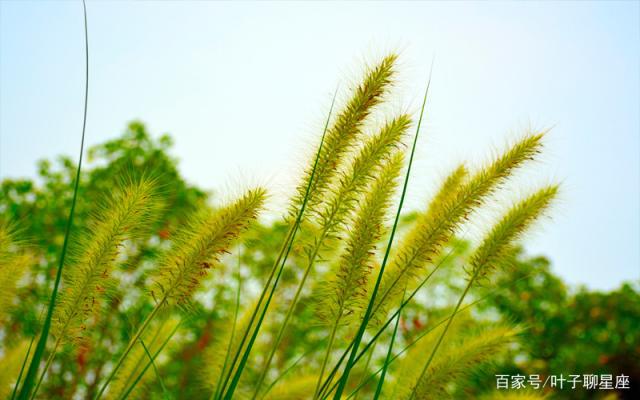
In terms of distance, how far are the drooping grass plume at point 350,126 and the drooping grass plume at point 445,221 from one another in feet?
1.32

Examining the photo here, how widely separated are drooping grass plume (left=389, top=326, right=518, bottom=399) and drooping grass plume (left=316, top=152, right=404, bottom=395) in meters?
0.42

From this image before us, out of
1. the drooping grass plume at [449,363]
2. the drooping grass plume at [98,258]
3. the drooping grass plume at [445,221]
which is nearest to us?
the drooping grass plume at [98,258]

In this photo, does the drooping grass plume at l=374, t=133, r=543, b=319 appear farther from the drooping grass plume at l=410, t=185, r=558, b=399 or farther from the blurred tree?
the blurred tree

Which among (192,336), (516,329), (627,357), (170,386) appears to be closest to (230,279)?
(192,336)

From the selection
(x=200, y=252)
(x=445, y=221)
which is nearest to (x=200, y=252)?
(x=200, y=252)

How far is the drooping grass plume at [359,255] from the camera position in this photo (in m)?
1.71

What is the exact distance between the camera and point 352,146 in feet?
5.58

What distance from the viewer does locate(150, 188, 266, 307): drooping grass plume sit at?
1.57 meters

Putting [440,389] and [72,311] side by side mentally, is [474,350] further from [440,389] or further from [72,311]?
[72,311]

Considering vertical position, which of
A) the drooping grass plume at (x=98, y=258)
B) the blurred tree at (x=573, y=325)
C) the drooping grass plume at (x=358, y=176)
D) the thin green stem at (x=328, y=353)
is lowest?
the thin green stem at (x=328, y=353)

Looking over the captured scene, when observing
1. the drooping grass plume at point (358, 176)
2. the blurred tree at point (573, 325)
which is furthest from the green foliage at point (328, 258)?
the blurred tree at point (573, 325)

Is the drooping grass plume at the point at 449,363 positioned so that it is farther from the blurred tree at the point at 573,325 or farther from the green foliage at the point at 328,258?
the blurred tree at the point at 573,325

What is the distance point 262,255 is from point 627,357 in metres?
9.26

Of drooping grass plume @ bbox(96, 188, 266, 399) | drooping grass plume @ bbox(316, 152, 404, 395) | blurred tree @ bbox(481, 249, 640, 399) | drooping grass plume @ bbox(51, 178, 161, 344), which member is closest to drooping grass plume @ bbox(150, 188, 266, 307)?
drooping grass plume @ bbox(96, 188, 266, 399)
